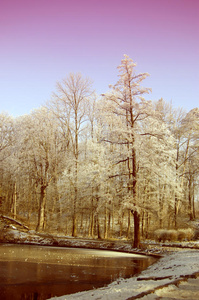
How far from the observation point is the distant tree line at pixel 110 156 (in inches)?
712

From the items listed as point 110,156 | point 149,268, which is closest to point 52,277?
point 149,268

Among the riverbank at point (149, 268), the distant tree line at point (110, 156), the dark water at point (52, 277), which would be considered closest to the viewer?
the riverbank at point (149, 268)

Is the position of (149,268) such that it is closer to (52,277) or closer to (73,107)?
(52,277)

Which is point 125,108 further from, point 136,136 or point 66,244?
point 66,244

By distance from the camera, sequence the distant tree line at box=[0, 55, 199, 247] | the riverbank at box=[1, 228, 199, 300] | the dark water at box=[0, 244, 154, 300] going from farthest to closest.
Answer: the distant tree line at box=[0, 55, 199, 247], the dark water at box=[0, 244, 154, 300], the riverbank at box=[1, 228, 199, 300]

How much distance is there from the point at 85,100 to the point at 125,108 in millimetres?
12494

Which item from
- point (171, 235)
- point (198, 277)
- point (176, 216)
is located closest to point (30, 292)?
point (198, 277)

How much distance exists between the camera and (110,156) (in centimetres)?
1880

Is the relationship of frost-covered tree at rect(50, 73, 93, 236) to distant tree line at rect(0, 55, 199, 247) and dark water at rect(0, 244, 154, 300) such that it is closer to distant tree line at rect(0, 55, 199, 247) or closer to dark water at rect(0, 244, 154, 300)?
distant tree line at rect(0, 55, 199, 247)

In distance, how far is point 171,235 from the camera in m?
22.1

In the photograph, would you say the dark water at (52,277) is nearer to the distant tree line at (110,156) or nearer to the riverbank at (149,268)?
the riverbank at (149,268)

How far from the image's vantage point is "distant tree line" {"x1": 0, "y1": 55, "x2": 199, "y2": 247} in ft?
59.3

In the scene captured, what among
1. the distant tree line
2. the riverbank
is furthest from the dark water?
the distant tree line

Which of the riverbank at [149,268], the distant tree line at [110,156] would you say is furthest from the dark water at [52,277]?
the distant tree line at [110,156]
